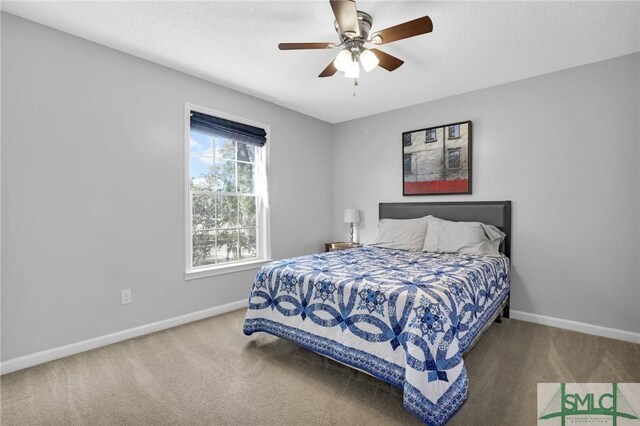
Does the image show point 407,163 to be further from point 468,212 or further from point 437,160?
point 468,212

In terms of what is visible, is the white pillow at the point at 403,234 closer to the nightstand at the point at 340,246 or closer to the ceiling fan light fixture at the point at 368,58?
the nightstand at the point at 340,246

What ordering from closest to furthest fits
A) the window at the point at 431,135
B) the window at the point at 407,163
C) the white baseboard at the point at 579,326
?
the white baseboard at the point at 579,326, the window at the point at 431,135, the window at the point at 407,163

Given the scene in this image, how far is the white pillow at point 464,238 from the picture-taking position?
10.4 feet

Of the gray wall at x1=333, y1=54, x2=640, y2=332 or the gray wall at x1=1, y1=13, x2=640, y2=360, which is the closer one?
the gray wall at x1=1, y1=13, x2=640, y2=360

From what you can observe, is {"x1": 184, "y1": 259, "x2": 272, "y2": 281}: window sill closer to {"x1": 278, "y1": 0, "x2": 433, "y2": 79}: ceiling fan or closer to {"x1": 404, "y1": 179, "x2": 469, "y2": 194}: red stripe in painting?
{"x1": 404, "y1": 179, "x2": 469, "y2": 194}: red stripe in painting

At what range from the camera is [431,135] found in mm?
3934

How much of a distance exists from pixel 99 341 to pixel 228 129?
235 cm

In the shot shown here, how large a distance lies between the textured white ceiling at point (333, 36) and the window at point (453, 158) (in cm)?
71

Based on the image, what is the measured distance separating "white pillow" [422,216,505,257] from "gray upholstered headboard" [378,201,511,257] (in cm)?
10

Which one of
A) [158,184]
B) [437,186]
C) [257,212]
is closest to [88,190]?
[158,184]

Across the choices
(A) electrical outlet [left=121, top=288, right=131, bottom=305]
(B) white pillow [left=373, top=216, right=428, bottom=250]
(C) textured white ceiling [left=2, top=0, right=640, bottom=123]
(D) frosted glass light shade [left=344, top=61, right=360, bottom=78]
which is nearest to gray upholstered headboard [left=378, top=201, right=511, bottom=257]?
(B) white pillow [left=373, top=216, right=428, bottom=250]

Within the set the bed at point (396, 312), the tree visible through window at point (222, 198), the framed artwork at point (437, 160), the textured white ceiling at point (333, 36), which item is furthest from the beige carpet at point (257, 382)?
the textured white ceiling at point (333, 36)

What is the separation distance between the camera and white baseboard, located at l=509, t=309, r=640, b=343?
277cm

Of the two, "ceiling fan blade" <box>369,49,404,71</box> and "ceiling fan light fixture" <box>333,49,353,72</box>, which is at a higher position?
"ceiling fan blade" <box>369,49,404,71</box>
